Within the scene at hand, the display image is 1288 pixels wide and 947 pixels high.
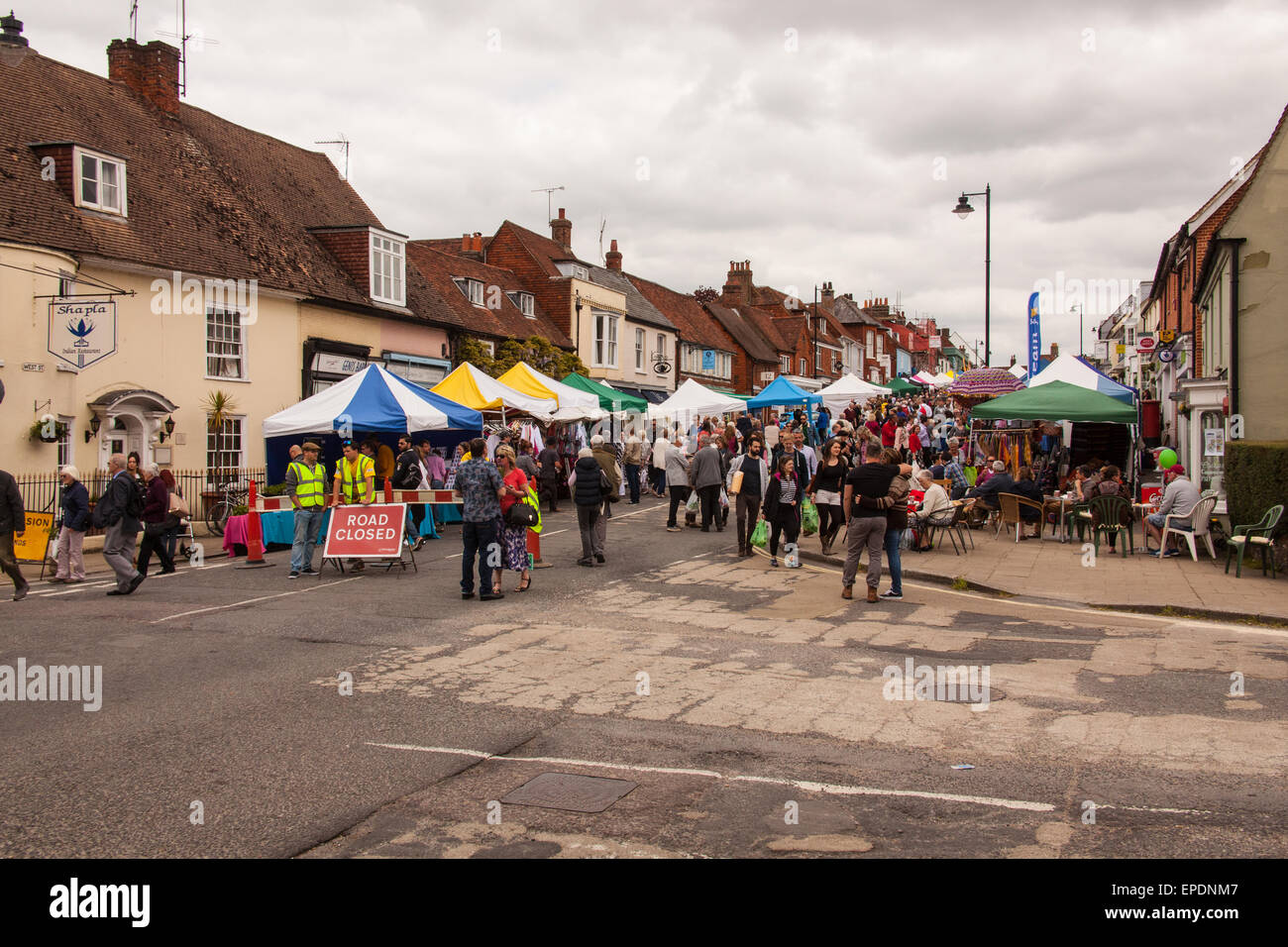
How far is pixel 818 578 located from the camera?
44.8ft

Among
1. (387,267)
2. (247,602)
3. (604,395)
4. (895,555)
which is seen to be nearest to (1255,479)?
(895,555)

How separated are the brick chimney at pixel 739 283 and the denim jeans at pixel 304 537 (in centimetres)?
5681

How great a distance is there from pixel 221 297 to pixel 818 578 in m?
15.4

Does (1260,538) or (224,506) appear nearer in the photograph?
(1260,538)

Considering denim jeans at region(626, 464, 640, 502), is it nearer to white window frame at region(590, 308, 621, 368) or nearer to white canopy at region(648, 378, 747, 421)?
white canopy at region(648, 378, 747, 421)

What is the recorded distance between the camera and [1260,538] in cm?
1296

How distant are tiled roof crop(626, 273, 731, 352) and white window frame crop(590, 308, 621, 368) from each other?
733 cm

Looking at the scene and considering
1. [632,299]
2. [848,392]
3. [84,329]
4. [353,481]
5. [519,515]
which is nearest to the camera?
[519,515]

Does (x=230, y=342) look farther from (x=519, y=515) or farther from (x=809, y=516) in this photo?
(x=809, y=516)

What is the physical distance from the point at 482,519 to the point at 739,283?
60976 millimetres

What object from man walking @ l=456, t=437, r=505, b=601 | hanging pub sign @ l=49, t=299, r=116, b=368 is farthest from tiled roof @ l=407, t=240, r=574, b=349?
man walking @ l=456, t=437, r=505, b=601

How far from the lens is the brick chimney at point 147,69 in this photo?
24125 mm

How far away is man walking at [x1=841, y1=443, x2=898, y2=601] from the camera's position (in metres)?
11.4
